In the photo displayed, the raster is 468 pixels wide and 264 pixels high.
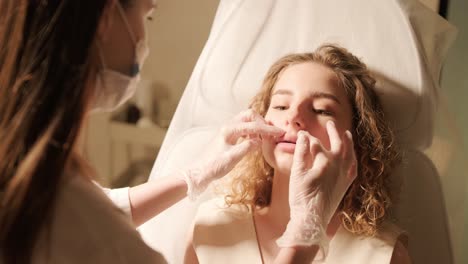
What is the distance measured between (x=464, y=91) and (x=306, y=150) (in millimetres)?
891

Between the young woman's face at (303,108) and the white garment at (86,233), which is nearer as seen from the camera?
the white garment at (86,233)

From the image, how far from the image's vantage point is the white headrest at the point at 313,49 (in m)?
1.37

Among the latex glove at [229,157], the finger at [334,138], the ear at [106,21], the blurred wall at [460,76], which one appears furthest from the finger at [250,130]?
the blurred wall at [460,76]

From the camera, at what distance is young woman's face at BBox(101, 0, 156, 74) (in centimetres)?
82

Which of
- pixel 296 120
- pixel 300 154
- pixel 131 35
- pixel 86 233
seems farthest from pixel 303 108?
pixel 86 233

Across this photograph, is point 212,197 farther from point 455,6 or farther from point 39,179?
point 455,6

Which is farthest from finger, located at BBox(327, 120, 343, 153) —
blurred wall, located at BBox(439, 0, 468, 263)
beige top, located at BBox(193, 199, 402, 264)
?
blurred wall, located at BBox(439, 0, 468, 263)

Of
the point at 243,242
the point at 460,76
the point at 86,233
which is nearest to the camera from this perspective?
the point at 86,233

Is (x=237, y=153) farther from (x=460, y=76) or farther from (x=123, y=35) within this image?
(x=460, y=76)

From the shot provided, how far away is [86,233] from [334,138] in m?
0.55

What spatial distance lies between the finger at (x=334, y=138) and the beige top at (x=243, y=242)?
0.28 m

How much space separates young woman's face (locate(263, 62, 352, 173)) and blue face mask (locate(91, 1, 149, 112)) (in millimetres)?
391

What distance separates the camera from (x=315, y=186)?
3.37ft

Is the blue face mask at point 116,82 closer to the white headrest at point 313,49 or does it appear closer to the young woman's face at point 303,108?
the young woman's face at point 303,108
